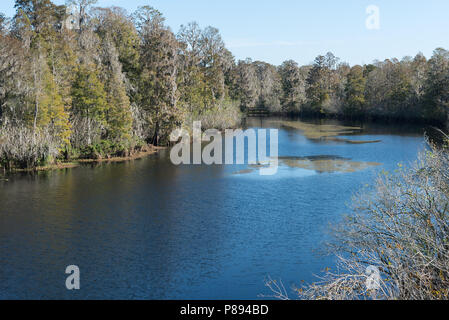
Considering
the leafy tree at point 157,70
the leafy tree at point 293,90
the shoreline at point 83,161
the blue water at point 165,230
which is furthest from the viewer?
the leafy tree at point 293,90

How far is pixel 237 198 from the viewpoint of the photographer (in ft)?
96.2

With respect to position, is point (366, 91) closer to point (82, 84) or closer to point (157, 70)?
point (157, 70)

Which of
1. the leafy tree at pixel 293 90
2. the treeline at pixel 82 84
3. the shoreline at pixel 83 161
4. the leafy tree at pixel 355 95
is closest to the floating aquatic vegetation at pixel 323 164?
the shoreline at pixel 83 161

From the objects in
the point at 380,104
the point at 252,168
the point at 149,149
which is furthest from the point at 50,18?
the point at 380,104

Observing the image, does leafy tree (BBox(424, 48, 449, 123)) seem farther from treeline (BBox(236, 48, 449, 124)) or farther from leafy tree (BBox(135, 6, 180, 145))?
leafy tree (BBox(135, 6, 180, 145))

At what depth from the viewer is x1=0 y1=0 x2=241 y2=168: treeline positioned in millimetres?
38688

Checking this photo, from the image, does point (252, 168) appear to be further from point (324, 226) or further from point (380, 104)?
point (380, 104)

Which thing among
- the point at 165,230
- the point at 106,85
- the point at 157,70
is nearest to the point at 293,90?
Result: the point at 157,70

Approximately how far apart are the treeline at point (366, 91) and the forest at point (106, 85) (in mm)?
333

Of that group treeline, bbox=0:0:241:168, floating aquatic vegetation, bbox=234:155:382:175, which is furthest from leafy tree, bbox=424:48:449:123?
treeline, bbox=0:0:241:168

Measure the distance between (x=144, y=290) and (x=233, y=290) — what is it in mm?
3144

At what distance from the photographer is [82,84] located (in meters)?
43.7

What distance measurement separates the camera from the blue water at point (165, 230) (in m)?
16.9

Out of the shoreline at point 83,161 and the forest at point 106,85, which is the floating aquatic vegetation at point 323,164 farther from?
the forest at point 106,85
